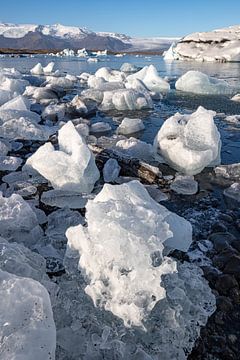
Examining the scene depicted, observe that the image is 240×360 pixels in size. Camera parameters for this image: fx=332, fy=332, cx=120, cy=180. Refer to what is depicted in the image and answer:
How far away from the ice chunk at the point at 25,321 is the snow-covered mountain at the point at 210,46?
43350mm

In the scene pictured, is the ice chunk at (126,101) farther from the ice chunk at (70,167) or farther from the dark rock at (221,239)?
the dark rock at (221,239)

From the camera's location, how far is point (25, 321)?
1.43 meters

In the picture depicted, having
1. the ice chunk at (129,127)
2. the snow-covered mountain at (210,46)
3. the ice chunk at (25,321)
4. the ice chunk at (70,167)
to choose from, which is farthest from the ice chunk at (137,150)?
the snow-covered mountain at (210,46)

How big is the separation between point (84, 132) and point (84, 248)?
455 cm

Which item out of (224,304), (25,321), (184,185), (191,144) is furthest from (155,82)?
(25,321)

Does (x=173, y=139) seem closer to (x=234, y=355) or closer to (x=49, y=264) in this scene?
(x=49, y=264)

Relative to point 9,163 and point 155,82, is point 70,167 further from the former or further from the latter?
point 155,82

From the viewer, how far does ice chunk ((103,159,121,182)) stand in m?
4.07

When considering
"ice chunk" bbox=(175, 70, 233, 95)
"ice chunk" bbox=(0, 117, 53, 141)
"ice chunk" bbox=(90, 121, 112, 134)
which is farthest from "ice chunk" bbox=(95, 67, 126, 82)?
"ice chunk" bbox=(0, 117, 53, 141)

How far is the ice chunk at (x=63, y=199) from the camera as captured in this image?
3.47 meters

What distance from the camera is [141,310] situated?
171cm

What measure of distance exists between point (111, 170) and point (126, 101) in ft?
17.0

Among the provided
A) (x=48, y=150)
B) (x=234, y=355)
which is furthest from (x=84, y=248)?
(x=48, y=150)

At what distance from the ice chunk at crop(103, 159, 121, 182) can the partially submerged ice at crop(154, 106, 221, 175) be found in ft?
2.57
